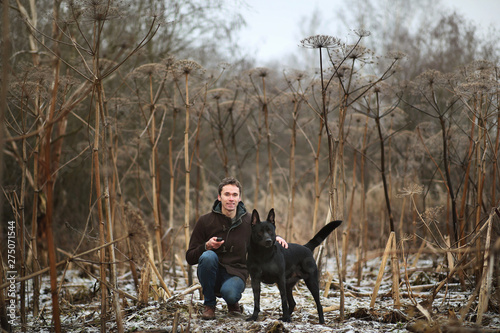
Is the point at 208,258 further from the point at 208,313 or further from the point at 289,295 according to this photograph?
the point at 289,295

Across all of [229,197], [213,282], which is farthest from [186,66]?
[213,282]

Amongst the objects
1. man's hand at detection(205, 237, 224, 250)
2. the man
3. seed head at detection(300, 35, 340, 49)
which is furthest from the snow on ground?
seed head at detection(300, 35, 340, 49)

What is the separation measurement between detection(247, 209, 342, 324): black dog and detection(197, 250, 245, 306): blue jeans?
0.25m

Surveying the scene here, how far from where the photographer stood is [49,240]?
7.20 feet

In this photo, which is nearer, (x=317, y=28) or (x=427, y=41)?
(x=427, y=41)

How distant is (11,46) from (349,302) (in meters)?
5.67

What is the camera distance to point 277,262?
306cm

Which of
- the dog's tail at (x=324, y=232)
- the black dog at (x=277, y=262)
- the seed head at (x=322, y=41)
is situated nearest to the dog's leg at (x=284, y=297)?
the black dog at (x=277, y=262)

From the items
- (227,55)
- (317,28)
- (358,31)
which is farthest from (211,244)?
(317,28)

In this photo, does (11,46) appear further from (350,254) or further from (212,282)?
(350,254)

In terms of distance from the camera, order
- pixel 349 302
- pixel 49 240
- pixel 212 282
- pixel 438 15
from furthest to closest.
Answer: pixel 438 15
pixel 349 302
pixel 212 282
pixel 49 240

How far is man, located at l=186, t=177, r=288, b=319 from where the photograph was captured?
342 centimetres

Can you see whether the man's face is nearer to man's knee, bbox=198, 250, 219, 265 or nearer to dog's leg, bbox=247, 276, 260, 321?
man's knee, bbox=198, 250, 219, 265

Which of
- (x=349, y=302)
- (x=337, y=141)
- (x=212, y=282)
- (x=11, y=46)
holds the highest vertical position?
(x=11, y=46)
